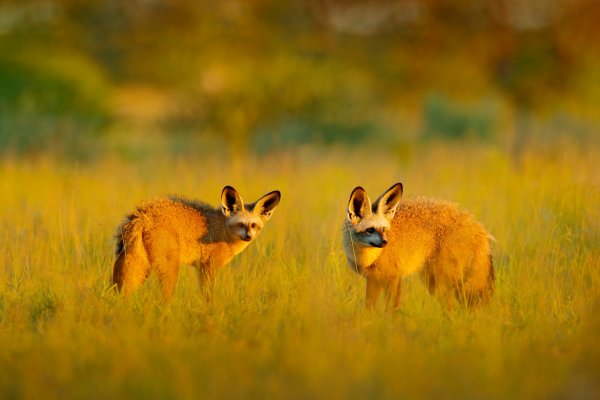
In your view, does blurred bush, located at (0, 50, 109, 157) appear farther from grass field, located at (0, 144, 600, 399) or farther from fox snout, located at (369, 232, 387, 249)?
fox snout, located at (369, 232, 387, 249)

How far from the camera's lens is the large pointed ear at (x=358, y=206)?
18.9 ft

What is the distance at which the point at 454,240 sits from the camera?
18.9 feet

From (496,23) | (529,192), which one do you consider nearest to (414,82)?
(496,23)

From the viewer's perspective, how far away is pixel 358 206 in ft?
19.2

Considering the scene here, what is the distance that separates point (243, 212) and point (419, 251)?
4.55ft

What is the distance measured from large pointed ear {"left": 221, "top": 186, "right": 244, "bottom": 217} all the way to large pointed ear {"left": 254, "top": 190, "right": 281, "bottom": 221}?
0.13 metres

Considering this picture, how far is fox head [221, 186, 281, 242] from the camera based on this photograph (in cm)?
615

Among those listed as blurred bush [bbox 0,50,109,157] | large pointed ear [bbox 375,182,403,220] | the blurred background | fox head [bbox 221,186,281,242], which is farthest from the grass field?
blurred bush [bbox 0,50,109,157]

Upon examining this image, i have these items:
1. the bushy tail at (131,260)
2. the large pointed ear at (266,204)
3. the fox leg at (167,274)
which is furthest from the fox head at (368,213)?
the bushy tail at (131,260)

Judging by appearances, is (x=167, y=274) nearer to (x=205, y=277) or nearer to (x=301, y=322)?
(x=205, y=277)

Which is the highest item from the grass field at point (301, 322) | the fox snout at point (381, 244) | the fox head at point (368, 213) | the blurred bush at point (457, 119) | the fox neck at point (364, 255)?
the blurred bush at point (457, 119)

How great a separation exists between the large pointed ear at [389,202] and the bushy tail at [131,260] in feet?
5.44

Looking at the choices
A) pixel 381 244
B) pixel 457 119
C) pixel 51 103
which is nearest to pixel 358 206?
pixel 381 244

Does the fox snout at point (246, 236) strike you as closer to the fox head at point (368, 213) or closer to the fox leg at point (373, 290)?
the fox head at point (368, 213)
